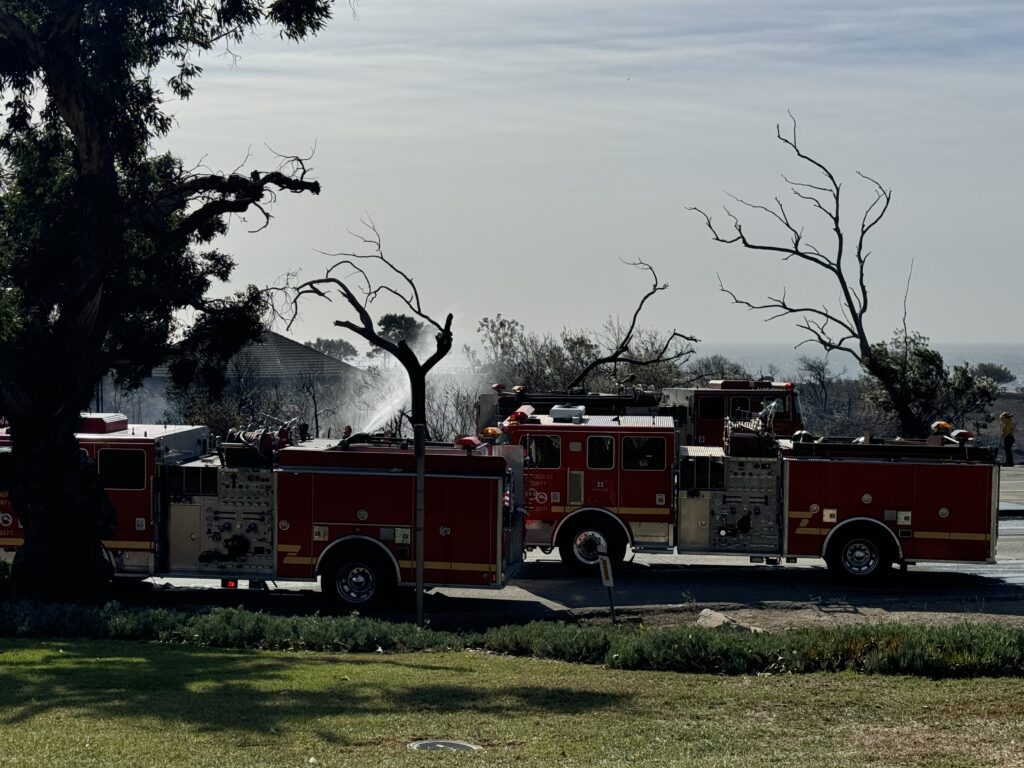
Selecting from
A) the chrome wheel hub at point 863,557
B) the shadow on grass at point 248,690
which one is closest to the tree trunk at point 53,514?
the shadow on grass at point 248,690

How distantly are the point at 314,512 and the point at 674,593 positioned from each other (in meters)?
5.47

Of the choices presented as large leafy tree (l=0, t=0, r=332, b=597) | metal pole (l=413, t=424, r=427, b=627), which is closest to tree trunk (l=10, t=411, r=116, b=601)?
large leafy tree (l=0, t=0, r=332, b=597)

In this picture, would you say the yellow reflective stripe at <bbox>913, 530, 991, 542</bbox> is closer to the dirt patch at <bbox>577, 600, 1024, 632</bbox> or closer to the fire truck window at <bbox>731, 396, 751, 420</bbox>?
the dirt patch at <bbox>577, 600, 1024, 632</bbox>

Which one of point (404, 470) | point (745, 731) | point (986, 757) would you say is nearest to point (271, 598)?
point (404, 470)

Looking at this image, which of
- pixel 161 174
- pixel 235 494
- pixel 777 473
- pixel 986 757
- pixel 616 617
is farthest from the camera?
pixel 161 174

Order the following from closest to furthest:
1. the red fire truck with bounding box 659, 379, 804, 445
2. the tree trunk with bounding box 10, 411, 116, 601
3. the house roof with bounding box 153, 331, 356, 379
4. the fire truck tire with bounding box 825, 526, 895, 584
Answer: the tree trunk with bounding box 10, 411, 116, 601, the fire truck tire with bounding box 825, 526, 895, 584, the red fire truck with bounding box 659, 379, 804, 445, the house roof with bounding box 153, 331, 356, 379

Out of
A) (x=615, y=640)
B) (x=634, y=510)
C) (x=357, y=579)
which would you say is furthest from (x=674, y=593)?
(x=615, y=640)

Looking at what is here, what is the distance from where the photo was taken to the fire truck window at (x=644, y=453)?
21.8 metres

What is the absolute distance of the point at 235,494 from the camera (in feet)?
65.1

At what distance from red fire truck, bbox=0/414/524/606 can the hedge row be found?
2.39m

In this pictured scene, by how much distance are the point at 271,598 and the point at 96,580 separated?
257 centimetres

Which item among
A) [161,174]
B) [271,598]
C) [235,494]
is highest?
[161,174]

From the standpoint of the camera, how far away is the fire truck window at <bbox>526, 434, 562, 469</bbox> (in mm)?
22078

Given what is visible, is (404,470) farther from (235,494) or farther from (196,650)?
(196,650)
